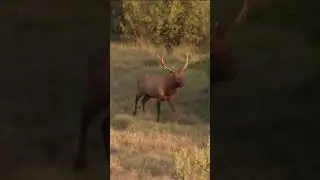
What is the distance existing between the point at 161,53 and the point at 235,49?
12.2 inches

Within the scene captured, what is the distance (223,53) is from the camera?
1822 millimetres

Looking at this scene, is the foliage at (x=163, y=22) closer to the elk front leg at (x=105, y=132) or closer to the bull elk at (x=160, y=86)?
the bull elk at (x=160, y=86)

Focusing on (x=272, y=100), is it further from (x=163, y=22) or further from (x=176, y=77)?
(x=163, y=22)

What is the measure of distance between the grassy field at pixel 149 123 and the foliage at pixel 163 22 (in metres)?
0.06

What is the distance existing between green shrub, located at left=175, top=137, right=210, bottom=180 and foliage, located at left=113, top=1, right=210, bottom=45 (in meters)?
0.38

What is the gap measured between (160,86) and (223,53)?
0.87ft

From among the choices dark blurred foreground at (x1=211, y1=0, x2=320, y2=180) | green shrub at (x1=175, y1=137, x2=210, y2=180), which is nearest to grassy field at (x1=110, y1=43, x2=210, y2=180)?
green shrub at (x1=175, y1=137, x2=210, y2=180)

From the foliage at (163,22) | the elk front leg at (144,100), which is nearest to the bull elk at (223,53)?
the foliage at (163,22)

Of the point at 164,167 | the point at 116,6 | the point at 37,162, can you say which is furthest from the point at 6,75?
the point at 164,167

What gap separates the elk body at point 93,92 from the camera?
5.88ft

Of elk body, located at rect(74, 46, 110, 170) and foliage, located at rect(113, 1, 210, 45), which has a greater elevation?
foliage, located at rect(113, 1, 210, 45)

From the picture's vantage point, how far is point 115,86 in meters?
1.96

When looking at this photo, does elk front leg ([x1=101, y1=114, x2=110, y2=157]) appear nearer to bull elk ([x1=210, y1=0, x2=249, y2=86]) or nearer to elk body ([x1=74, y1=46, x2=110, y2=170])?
elk body ([x1=74, y1=46, x2=110, y2=170])

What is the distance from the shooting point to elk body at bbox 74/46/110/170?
5.88 ft
